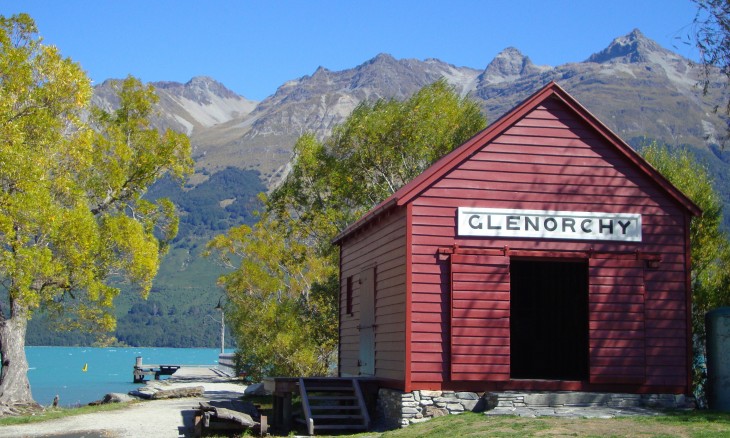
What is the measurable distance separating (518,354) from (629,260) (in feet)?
19.6

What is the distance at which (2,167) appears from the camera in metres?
24.4

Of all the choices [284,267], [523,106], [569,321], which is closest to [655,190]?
[523,106]

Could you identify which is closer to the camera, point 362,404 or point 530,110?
point 530,110

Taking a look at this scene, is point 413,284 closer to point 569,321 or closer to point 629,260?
point 629,260

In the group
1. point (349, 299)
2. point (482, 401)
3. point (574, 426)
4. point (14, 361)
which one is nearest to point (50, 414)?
point (14, 361)

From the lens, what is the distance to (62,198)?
28.8 meters

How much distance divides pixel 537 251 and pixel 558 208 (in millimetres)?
1080

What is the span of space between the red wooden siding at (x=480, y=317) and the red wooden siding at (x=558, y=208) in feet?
0.41

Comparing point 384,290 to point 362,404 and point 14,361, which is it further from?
point 14,361

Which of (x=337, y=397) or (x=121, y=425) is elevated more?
(x=337, y=397)

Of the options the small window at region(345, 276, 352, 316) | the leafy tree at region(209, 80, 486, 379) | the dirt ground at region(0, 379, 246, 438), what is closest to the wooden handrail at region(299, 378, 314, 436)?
the dirt ground at region(0, 379, 246, 438)

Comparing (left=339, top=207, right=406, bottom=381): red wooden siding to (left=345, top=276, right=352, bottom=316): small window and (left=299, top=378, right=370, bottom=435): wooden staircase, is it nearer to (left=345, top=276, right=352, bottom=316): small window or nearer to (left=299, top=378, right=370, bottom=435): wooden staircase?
(left=345, top=276, right=352, bottom=316): small window

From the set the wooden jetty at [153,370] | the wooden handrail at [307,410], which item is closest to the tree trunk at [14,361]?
the wooden handrail at [307,410]

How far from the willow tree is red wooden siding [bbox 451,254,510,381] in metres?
13.0
